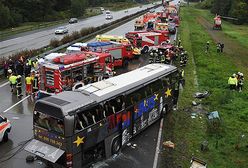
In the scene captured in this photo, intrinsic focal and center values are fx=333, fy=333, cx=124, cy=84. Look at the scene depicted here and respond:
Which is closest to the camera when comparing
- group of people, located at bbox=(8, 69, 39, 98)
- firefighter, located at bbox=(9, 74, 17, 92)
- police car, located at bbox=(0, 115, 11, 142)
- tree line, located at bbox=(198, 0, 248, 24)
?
police car, located at bbox=(0, 115, 11, 142)

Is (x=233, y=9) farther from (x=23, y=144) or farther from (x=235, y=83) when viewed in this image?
(x=23, y=144)

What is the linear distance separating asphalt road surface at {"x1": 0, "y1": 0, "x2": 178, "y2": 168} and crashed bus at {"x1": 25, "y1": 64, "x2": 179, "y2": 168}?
0.46 metres

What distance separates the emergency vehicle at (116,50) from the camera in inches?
1190

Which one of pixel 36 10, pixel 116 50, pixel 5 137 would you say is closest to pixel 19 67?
pixel 116 50

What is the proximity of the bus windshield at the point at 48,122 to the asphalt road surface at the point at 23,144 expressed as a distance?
2074 millimetres

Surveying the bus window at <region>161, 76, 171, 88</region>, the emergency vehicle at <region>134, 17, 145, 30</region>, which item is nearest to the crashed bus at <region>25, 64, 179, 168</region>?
the bus window at <region>161, 76, 171, 88</region>

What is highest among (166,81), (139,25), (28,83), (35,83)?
(166,81)

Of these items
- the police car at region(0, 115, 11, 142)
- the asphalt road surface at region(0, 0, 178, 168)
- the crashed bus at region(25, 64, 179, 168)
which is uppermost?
the crashed bus at region(25, 64, 179, 168)

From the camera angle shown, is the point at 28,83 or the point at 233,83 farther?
the point at 233,83

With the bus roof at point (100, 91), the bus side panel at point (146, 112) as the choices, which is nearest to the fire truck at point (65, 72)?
the bus roof at point (100, 91)

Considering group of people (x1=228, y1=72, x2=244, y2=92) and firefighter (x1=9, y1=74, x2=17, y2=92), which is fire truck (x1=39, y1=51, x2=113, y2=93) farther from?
group of people (x1=228, y1=72, x2=244, y2=92)

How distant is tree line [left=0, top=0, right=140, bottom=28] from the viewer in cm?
7191

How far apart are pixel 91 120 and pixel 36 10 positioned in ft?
270

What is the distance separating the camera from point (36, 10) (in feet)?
292
